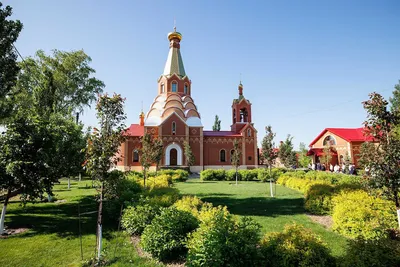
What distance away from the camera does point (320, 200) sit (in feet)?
32.6

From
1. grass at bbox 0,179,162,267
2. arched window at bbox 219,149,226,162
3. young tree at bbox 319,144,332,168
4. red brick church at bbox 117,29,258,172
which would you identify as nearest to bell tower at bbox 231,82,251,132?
red brick church at bbox 117,29,258,172

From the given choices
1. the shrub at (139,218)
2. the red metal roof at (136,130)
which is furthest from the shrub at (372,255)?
the red metal roof at (136,130)

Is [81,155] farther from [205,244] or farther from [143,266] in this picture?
[205,244]

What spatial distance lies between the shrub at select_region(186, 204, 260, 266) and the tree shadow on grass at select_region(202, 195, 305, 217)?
504 centimetres

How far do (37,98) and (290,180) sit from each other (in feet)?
60.9

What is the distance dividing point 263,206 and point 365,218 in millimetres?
4876

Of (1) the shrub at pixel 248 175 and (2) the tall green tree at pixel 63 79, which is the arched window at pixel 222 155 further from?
(2) the tall green tree at pixel 63 79

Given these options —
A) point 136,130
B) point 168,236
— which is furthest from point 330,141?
point 168,236

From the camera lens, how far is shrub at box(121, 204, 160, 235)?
7.71 meters

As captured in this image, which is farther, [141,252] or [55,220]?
[55,220]

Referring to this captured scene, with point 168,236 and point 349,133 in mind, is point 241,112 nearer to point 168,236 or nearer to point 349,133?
point 349,133

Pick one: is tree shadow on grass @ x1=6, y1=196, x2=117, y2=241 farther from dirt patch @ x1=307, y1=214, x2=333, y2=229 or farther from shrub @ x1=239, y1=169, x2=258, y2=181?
shrub @ x1=239, y1=169, x2=258, y2=181

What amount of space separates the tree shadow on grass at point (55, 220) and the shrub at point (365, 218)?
26.3 feet

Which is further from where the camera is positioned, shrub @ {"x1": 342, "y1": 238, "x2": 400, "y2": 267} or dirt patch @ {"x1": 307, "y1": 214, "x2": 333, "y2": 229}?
dirt patch @ {"x1": 307, "y1": 214, "x2": 333, "y2": 229}
